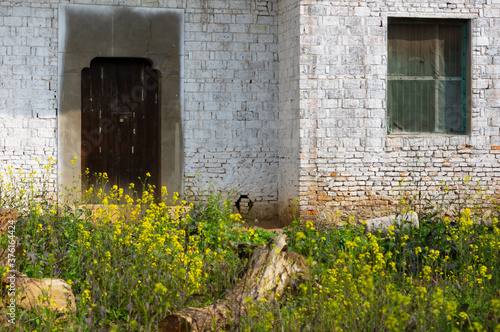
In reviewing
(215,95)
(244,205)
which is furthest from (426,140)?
(215,95)

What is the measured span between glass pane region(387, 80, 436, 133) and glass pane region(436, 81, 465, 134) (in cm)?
12

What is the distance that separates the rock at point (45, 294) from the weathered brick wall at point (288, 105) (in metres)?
4.22

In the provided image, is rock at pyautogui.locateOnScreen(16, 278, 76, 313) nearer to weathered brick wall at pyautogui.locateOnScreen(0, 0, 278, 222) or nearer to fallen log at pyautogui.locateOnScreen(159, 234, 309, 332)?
fallen log at pyautogui.locateOnScreen(159, 234, 309, 332)

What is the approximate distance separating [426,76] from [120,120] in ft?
14.2

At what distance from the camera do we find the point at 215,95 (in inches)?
330

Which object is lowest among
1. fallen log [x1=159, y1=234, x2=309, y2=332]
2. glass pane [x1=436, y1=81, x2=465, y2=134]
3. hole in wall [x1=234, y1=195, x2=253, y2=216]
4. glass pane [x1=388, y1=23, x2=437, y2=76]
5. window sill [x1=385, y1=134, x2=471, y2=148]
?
fallen log [x1=159, y1=234, x2=309, y2=332]

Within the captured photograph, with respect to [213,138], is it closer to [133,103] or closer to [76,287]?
[133,103]

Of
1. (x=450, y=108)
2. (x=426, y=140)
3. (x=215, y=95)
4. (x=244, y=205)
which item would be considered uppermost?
(x=215, y=95)

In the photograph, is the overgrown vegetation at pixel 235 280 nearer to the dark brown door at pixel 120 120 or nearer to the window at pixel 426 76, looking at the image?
the dark brown door at pixel 120 120

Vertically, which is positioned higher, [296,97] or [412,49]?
[412,49]

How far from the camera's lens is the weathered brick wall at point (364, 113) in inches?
308

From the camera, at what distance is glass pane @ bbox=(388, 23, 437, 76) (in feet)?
26.7

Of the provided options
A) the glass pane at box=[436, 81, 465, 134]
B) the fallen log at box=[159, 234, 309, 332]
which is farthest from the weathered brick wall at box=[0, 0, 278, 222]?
the fallen log at box=[159, 234, 309, 332]

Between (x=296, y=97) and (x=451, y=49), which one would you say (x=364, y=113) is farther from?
(x=451, y=49)
